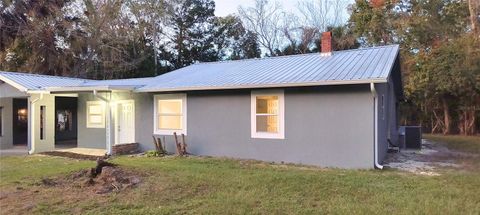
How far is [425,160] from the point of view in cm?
1226

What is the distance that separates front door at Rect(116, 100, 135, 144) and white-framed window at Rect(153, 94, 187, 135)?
1256 mm

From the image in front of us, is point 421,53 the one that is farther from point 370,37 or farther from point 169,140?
point 169,140

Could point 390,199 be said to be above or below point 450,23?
below

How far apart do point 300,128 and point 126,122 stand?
23.8 feet

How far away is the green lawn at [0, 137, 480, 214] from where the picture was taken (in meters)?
6.29

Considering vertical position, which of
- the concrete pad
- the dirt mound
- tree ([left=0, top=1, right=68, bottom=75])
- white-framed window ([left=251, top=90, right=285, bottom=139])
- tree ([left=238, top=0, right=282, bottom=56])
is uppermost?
tree ([left=238, top=0, right=282, bottom=56])

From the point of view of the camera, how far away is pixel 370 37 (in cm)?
2819

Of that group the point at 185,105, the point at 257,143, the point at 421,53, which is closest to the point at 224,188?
the point at 257,143

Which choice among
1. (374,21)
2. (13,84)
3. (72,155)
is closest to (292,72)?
(72,155)

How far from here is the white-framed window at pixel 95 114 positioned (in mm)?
16438

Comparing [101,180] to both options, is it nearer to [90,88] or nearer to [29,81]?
→ [90,88]

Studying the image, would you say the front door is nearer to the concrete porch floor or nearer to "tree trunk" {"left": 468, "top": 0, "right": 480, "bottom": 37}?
the concrete porch floor

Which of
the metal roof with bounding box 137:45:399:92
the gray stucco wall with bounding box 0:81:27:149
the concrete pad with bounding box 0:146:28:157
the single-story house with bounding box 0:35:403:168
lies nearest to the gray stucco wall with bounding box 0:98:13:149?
the gray stucco wall with bounding box 0:81:27:149

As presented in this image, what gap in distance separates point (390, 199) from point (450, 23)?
21.5 m
